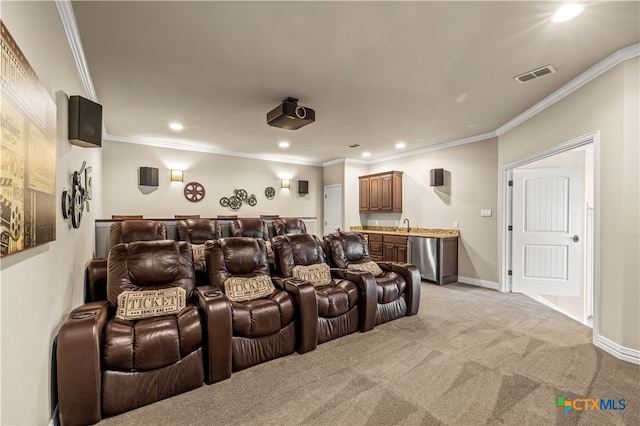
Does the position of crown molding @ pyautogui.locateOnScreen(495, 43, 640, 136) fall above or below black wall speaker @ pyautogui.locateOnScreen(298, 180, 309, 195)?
above

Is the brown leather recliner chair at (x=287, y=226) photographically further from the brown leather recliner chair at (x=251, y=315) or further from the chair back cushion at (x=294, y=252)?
the brown leather recliner chair at (x=251, y=315)

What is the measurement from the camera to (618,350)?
8.70 ft

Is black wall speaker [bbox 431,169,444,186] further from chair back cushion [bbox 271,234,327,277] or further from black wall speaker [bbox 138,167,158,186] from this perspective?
black wall speaker [bbox 138,167,158,186]

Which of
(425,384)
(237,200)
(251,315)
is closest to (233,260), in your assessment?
(251,315)

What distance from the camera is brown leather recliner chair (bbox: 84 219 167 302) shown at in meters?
2.96

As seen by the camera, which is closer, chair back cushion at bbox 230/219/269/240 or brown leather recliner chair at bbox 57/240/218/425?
brown leather recliner chair at bbox 57/240/218/425

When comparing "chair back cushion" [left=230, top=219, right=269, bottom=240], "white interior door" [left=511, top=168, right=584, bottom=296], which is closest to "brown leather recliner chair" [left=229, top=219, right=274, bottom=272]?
"chair back cushion" [left=230, top=219, right=269, bottom=240]

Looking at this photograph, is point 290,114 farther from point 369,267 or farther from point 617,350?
point 617,350

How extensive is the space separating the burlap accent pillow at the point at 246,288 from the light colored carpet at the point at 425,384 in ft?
1.95

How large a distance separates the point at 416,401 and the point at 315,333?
1057 millimetres

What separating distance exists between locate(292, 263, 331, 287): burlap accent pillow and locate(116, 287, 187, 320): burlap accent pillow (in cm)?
122

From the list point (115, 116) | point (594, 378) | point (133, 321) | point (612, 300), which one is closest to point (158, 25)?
point (133, 321)

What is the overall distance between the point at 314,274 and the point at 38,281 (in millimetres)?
2266

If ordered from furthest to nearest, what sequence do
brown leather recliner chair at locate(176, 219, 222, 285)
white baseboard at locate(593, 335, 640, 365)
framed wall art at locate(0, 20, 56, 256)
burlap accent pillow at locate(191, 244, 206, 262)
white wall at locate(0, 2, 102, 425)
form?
brown leather recliner chair at locate(176, 219, 222, 285) < burlap accent pillow at locate(191, 244, 206, 262) < white baseboard at locate(593, 335, 640, 365) < white wall at locate(0, 2, 102, 425) < framed wall art at locate(0, 20, 56, 256)
